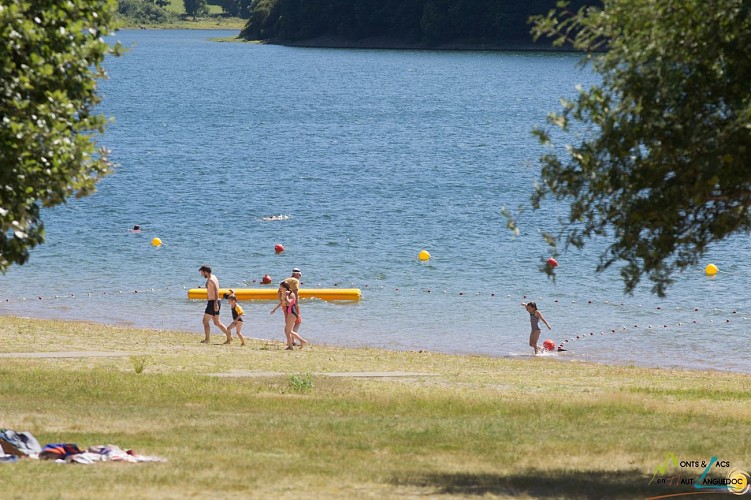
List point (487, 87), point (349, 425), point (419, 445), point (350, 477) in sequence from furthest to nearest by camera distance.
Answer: point (487, 87), point (349, 425), point (419, 445), point (350, 477)

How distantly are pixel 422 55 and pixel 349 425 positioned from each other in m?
155

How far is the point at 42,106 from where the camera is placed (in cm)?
1057

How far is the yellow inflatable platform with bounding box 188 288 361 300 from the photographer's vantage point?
34750mm

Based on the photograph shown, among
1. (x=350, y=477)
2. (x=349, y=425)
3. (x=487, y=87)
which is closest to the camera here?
(x=350, y=477)

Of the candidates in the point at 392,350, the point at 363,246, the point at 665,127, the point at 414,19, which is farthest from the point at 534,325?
the point at 414,19

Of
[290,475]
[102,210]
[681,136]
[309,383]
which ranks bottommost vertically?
[102,210]

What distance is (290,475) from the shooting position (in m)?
11.9

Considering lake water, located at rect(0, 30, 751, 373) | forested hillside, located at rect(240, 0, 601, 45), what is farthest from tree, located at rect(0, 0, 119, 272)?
forested hillside, located at rect(240, 0, 601, 45)

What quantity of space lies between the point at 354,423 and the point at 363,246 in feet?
95.1

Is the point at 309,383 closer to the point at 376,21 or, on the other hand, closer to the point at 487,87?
the point at 487,87

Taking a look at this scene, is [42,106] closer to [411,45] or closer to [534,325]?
[534,325]

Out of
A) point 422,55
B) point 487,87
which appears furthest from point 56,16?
point 422,55

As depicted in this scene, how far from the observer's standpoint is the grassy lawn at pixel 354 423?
11.6 m

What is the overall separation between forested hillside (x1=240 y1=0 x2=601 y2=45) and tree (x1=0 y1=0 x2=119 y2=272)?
141m
